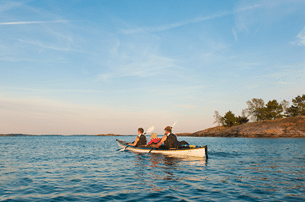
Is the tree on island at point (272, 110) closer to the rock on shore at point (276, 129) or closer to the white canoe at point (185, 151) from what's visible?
the rock on shore at point (276, 129)

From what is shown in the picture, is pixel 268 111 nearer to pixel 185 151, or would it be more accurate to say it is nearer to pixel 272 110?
pixel 272 110

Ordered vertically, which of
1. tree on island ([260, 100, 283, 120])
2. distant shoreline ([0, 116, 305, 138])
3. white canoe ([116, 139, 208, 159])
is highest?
tree on island ([260, 100, 283, 120])

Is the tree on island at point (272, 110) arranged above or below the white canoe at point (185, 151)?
above

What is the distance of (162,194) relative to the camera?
8742 millimetres

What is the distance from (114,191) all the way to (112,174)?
4.04 m

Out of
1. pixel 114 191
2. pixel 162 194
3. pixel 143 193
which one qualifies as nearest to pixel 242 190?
pixel 162 194

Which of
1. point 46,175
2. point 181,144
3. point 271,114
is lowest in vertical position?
point 46,175

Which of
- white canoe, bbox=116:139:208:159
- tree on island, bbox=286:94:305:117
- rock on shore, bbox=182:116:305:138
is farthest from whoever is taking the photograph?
tree on island, bbox=286:94:305:117

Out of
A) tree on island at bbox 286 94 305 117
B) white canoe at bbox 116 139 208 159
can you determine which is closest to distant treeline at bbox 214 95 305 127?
tree on island at bbox 286 94 305 117

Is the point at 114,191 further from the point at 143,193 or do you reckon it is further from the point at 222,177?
the point at 222,177

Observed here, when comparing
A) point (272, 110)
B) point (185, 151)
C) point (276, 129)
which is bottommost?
point (185, 151)

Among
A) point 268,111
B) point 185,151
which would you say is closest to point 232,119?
point 268,111

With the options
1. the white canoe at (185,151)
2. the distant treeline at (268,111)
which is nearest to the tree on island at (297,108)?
the distant treeline at (268,111)

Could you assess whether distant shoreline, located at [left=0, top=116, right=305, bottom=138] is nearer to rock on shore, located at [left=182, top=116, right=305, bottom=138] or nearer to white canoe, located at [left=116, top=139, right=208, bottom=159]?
rock on shore, located at [left=182, top=116, right=305, bottom=138]
